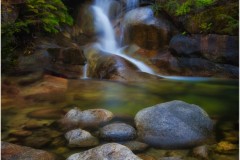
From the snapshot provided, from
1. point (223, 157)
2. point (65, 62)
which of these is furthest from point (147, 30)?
point (223, 157)

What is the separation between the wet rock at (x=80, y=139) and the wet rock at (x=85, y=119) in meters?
0.49

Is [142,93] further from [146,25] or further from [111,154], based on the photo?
[146,25]

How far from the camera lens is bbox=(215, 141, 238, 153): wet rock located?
379cm

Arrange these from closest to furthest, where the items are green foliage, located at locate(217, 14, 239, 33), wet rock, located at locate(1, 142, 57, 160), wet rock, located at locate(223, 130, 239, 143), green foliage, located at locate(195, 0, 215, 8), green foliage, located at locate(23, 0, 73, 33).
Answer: wet rock, located at locate(1, 142, 57, 160) → wet rock, located at locate(223, 130, 239, 143) → green foliage, located at locate(23, 0, 73, 33) → green foliage, located at locate(217, 14, 239, 33) → green foliage, located at locate(195, 0, 215, 8)

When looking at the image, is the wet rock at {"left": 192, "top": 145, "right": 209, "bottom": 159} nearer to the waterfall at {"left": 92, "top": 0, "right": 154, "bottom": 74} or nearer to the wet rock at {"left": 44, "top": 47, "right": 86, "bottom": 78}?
the wet rock at {"left": 44, "top": 47, "right": 86, "bottom": 78}

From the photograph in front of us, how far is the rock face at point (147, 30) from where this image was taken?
11.5 meters

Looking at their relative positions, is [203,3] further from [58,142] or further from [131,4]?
[58,142]

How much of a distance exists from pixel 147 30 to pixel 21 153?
29.6ft

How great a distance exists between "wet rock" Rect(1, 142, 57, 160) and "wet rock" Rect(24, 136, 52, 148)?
41 cm

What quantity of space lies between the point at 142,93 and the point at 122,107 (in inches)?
56.8

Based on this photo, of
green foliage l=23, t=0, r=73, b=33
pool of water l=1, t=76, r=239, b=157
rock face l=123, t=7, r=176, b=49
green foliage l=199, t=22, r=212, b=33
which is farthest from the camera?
rock face l=123, t=7, r=176, b=49

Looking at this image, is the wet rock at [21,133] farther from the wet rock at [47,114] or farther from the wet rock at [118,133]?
the wet rock at [118,133]

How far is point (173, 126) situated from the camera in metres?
4.28

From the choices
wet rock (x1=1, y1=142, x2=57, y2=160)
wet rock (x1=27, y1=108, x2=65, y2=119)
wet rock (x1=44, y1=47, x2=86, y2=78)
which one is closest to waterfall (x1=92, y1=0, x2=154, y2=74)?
wet rock (x1=44, y1=47, x2=86, y2=78)
